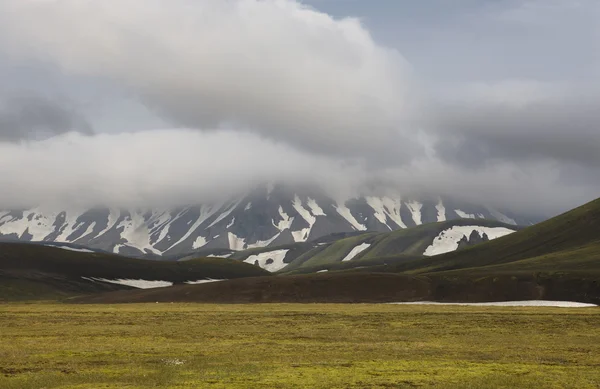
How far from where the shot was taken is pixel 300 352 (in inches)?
2067

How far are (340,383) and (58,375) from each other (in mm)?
16956

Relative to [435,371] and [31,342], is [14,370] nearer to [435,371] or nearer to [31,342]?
[31,342]

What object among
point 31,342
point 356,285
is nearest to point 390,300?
point 356,285

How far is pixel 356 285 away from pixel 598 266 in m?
67.3

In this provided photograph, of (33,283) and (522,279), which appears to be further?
(33,283)

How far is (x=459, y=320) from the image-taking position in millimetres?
85438

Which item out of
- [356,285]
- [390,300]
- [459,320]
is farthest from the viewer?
[356,285]

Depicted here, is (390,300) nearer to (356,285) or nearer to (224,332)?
(356,285)

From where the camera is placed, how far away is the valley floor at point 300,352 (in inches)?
1526

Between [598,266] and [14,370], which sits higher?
[598,266]

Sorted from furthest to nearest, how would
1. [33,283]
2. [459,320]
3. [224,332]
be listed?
[33,283], [459,320], [224,332]

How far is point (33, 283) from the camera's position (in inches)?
7549

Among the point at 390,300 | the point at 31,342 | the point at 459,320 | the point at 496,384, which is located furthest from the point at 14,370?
the point at 390,300

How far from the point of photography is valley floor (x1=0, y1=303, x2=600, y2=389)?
127 ft
